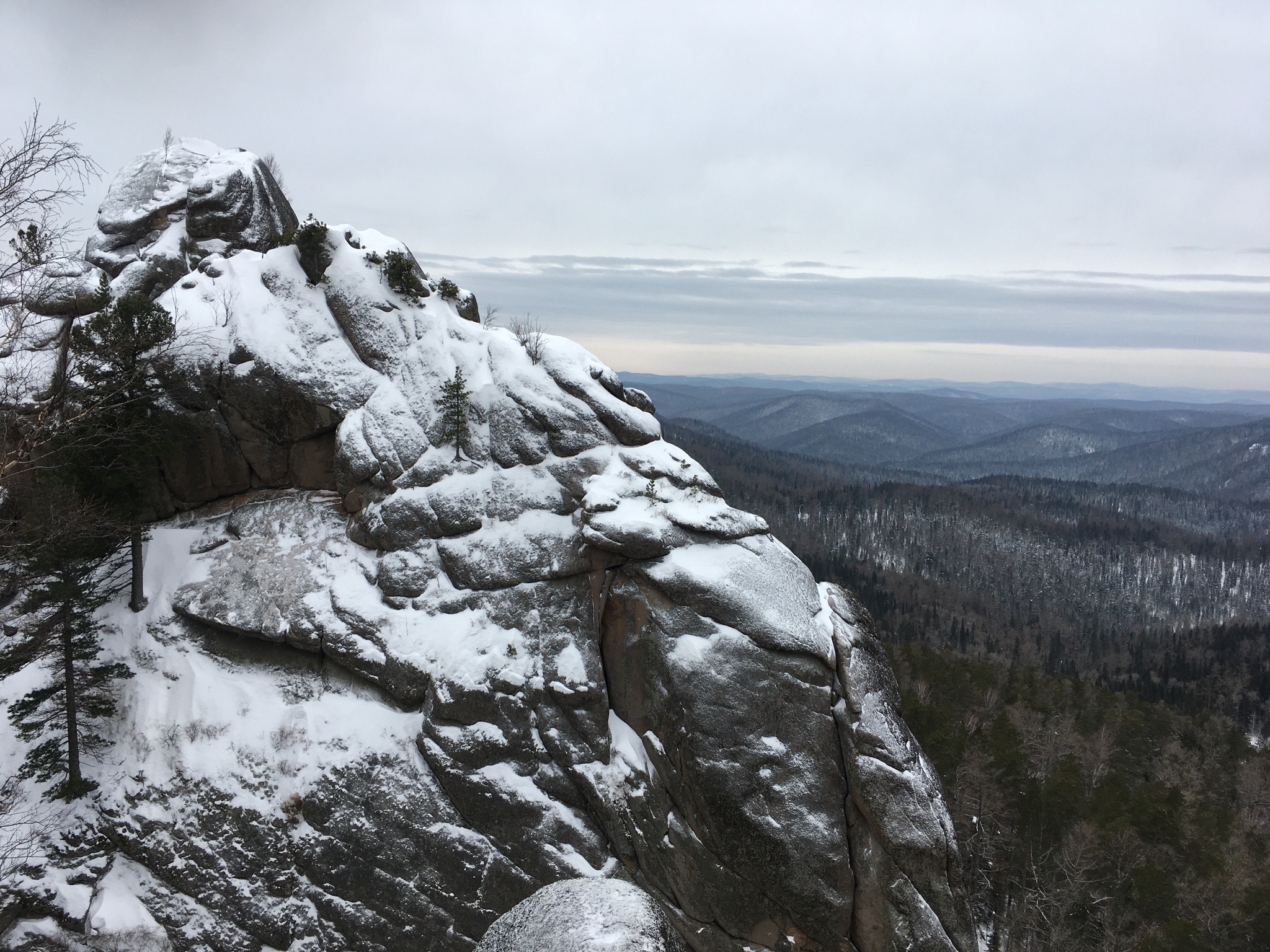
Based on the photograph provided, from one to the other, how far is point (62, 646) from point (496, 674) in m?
13.2

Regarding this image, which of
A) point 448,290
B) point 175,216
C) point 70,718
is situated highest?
point 175,216

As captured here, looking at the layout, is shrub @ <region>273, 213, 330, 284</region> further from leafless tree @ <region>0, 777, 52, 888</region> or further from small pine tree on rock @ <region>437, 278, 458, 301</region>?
leafless tree @ <region>0, 777, 52, 888</region>

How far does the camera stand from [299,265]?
26.6m

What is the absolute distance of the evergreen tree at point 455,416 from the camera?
78.2 ft

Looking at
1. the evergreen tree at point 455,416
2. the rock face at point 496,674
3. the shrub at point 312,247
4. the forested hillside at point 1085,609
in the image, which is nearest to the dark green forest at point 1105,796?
the forested hillside at point 1085,609

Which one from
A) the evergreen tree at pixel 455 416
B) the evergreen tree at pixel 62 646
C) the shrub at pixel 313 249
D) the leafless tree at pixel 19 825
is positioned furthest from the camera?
the shrub at pixel 313 249

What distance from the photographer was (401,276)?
86.3 feet

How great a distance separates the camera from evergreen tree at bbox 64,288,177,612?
66.8 ft

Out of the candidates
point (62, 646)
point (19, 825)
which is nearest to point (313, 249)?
point (62, 646)

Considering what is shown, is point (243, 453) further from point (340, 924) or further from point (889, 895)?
point (889, 895)

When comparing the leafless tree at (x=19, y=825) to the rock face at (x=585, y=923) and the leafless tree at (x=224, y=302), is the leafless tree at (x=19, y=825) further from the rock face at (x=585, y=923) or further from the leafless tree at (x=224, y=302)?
the rock face at (x=585, y=923)

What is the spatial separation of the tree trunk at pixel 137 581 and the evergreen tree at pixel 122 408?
0.07 ft

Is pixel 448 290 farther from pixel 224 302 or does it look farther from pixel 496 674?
pixel 496 674

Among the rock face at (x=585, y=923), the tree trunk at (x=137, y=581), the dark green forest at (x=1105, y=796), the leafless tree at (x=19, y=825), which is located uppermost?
the rock face at (x=585, y=923)
